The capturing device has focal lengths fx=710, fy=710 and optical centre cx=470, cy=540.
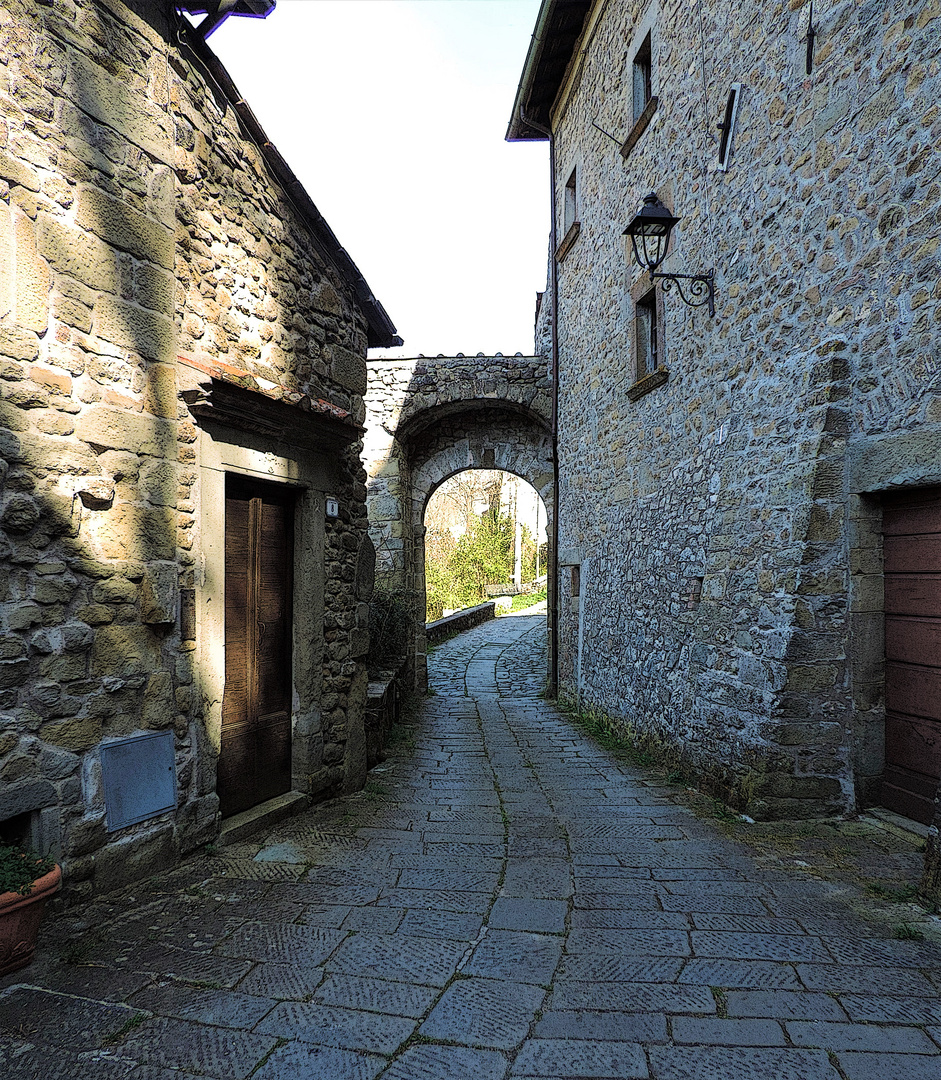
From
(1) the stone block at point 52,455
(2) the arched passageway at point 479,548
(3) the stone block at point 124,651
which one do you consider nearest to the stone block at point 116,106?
(1) the stone block at point 52,455

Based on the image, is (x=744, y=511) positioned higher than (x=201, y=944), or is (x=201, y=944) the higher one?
(x=744, y=511)

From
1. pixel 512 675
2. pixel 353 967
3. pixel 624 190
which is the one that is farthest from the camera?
pixel 512 675

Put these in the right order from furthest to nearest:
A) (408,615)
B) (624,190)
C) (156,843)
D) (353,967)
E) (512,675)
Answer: (512,675) → (408,615) → (624,190) → (156,843) → (353,967)

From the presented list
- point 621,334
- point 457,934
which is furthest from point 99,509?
point 621,334

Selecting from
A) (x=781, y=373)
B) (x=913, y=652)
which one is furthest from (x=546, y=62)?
(x=913, y=652)

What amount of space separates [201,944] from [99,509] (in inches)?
67.7

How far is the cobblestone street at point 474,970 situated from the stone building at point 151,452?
50cm

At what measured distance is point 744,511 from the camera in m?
4.62

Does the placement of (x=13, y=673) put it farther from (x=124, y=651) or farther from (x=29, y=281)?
(x=29, y=281)

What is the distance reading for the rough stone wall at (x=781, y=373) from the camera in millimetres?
3521

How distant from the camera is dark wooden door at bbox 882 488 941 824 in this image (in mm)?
3496

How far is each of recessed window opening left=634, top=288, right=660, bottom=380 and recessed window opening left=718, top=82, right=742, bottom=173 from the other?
71.4 inches

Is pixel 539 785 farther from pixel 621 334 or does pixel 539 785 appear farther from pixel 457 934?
pixel 621 334

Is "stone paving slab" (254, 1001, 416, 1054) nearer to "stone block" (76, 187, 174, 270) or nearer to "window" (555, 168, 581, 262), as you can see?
"stone block" (76, 187, 174, 270)
